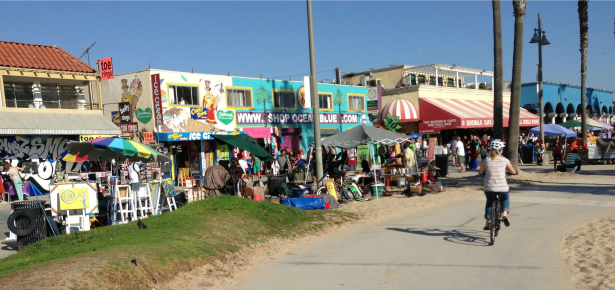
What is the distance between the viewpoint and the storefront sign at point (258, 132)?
27.5 metres

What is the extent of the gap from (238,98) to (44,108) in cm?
952

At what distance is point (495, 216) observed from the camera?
845cm

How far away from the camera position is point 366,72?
Answer: 44.9 m

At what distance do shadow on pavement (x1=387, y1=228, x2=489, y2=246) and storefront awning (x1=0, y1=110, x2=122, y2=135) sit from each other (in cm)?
1650

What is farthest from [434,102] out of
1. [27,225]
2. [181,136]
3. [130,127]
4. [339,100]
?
[27,225]

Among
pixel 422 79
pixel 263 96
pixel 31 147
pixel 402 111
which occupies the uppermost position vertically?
pixel 422 79

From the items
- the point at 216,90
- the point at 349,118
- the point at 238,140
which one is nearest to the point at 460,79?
the point at 349,118

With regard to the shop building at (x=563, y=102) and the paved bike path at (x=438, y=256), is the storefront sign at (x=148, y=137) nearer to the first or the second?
the paved bike path at (x=438, y=256)

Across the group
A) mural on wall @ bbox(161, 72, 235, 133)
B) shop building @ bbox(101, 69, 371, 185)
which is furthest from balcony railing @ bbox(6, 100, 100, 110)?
mural on wall @ bbox(161, 72, 235, 133)

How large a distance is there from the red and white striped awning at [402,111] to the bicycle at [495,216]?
29.1 meters

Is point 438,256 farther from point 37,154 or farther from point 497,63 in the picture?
point 37,154

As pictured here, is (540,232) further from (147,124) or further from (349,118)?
(349,118)

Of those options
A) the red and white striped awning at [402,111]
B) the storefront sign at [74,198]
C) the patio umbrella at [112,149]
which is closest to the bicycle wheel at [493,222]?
the patio umbrella at [112,149]

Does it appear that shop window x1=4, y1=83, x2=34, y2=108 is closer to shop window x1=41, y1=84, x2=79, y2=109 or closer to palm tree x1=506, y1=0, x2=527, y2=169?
shop window x1=41, y1=84, x2=79, y2=109
